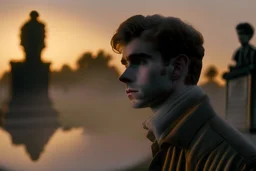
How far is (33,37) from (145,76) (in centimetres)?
1489

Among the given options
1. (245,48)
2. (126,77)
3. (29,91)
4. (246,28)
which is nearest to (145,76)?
(126,77)

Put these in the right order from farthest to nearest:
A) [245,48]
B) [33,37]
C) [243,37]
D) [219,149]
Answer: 1. [33,37]
2. [245,48]
3. [243,37]
4. [219,149]

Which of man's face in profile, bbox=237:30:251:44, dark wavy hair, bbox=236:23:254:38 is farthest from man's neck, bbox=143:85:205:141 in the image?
man's face in profile, bbox=237:30:251:44

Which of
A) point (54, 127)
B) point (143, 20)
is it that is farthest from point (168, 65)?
point (54, 127)

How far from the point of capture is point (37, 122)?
15.9m

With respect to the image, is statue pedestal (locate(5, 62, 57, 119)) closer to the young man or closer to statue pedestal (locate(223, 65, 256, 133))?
statue pedestal (locate(223, 65, 256, 133))

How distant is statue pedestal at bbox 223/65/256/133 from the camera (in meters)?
11.4

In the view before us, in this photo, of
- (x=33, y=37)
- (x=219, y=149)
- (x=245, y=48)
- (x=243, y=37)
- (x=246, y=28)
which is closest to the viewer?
(x=219, y=149)

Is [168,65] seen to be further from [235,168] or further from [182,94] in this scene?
[235,168]

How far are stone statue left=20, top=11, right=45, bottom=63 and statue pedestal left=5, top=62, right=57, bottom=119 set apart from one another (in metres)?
0.25

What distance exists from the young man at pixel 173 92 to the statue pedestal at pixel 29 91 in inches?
571

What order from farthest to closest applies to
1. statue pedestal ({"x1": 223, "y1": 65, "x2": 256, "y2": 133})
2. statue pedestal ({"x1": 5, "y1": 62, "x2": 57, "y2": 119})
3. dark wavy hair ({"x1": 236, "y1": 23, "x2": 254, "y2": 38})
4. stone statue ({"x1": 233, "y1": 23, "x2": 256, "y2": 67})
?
statue pedestal ({"x1": 5, "y1": 62, "x2": 57, "y2": 119})
stone statue ({"x1": 233, "y1": 23, "x2": 256, "y2": 67})
dark wavy hair ({"x1": 236, "y1": 23, "x2": 254, "y2": 38})
statue pedestal ({"x1": 223, "y1": 65, "x2": 256, "y2": 133})

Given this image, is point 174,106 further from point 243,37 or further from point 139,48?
point 243,37

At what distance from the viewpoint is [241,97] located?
11.9 metres
